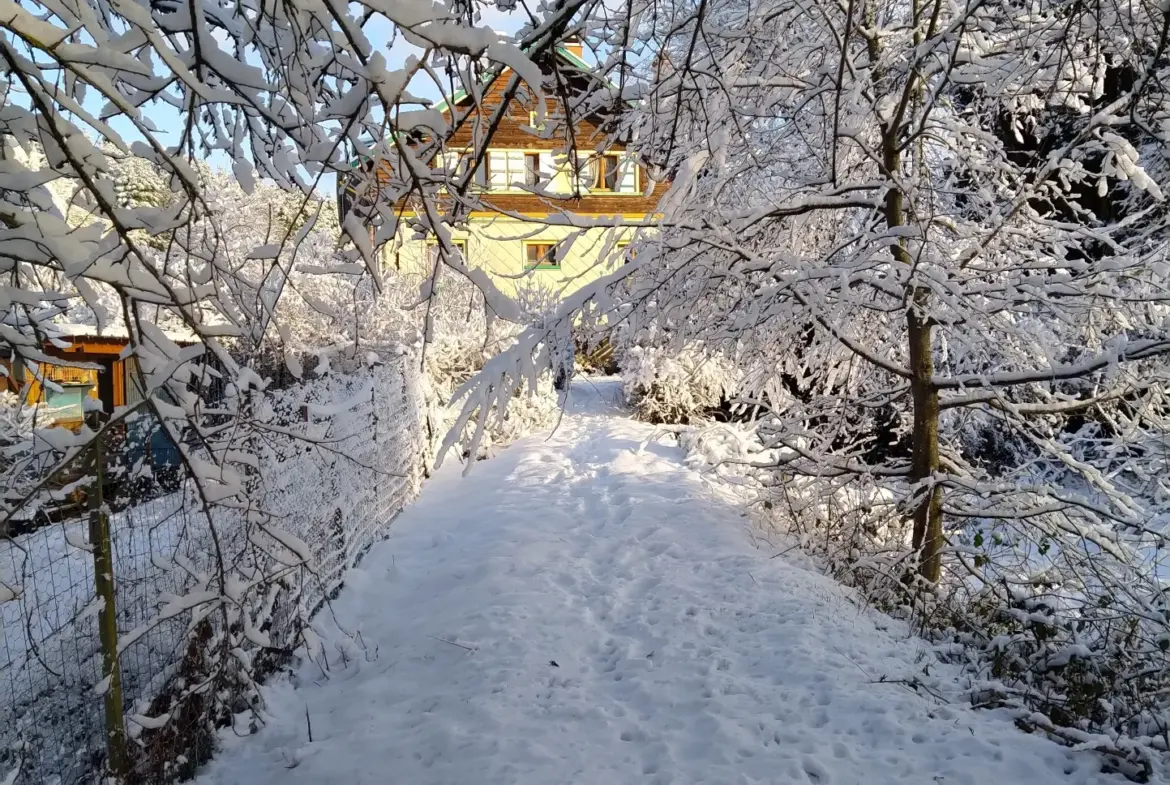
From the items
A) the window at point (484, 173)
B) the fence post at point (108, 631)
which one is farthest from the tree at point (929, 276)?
the fence post at point (108, 631)

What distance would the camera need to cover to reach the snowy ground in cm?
297

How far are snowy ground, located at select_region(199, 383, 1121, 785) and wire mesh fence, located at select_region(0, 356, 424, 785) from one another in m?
0.39

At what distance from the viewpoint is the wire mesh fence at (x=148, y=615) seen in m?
2.46

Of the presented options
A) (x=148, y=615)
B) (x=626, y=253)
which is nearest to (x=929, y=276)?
(x=626, y=253)

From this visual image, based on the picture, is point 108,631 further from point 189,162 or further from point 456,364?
point 456,364

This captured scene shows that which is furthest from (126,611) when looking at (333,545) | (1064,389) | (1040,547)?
(1064,389)

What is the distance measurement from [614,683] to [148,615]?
220 cm

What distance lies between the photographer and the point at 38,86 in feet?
5.71

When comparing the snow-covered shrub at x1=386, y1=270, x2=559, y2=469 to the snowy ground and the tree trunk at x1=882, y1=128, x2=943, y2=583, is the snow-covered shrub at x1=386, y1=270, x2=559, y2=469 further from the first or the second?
the tree trunk at x1=882, y1=128, x2=943, y2=583

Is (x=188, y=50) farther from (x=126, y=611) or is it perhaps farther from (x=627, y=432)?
(x=627, y=432)

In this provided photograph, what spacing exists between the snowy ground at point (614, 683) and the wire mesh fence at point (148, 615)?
15.2 inches

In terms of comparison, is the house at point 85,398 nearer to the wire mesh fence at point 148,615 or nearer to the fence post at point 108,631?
the wire mesh fence at point 148,615

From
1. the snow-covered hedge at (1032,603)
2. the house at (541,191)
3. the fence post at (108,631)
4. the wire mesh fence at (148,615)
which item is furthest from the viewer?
the snow-covered hedge at (1032,603)

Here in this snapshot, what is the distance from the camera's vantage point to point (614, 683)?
379cm
